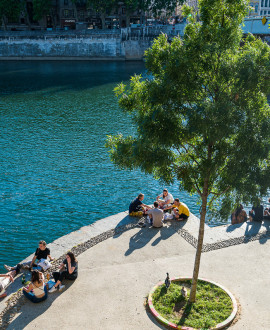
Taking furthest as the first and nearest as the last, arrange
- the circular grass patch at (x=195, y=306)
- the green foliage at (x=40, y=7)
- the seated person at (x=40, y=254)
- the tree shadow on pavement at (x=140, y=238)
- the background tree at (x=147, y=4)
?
1. the green foliage at (x=40, y=7)
2. the background tree at (x=147, y=4)
3. the tree shadow on pavement at (x=140, y=238)
4. the seated person at (x=40, y=254)
5. the circular grass patch at (x=195, y=306)

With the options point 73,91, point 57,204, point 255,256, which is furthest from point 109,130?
point 255,256

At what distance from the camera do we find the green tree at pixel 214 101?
8695mm

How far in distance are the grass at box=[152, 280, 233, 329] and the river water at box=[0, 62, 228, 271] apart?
5.09 m

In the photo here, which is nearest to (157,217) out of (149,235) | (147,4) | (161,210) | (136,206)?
(161,210)

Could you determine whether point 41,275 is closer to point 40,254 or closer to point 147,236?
point 40,254

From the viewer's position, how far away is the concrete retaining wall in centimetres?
7462

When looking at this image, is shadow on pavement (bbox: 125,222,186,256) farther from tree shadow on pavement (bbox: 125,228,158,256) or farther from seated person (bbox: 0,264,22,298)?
Answer: seated person (bbox: 0,264,22,298)

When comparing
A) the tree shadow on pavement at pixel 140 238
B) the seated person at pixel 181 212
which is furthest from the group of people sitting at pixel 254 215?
the tree shadow on pavement at pixel 140 238

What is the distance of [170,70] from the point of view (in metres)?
8.95

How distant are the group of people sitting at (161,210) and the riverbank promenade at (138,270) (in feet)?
1.11

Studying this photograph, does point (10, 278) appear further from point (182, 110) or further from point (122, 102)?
point (182, 110)

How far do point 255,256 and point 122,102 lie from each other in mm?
7187

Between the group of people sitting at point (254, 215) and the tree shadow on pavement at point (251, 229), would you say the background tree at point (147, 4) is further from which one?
the tree shadow on pavement at point (251, 229)

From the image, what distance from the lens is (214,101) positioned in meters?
9.20
